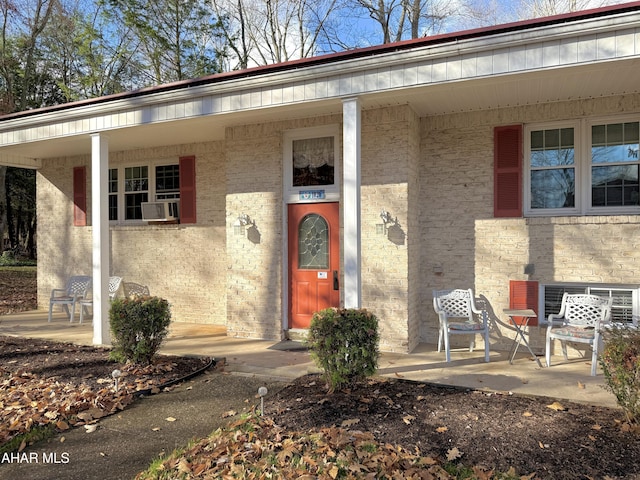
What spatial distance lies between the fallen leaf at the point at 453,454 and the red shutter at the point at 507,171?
414cm

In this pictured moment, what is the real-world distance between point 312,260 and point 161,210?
12.7ft

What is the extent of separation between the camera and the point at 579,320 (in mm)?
5961

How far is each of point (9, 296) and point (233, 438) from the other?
39.7 ft

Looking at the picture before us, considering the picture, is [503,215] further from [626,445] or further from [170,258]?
[170,258]

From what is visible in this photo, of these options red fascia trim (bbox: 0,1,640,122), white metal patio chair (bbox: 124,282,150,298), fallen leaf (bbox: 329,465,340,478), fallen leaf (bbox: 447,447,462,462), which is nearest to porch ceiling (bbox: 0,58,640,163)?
red fascia trim (bbox: 0,1,640,122)

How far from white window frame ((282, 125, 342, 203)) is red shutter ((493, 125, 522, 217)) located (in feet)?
7.67

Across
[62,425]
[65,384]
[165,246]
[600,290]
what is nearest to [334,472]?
[62,425]

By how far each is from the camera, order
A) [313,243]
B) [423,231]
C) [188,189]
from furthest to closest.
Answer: [188,189]
[313,243]
[423,231]

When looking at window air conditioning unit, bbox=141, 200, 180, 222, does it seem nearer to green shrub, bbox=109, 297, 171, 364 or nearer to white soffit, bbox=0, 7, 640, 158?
white soffit, bbox=0, 7, 640, 158

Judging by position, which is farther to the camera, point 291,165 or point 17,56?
point 17,56

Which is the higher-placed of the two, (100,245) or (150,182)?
(150,182)

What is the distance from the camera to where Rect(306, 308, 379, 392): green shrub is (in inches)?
185

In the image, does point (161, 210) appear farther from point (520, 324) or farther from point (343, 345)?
point (520, 324)

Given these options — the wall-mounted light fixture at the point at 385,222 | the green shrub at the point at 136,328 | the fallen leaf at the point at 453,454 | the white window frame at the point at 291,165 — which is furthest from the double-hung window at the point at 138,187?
the fallen leaf at the point at 453,454
